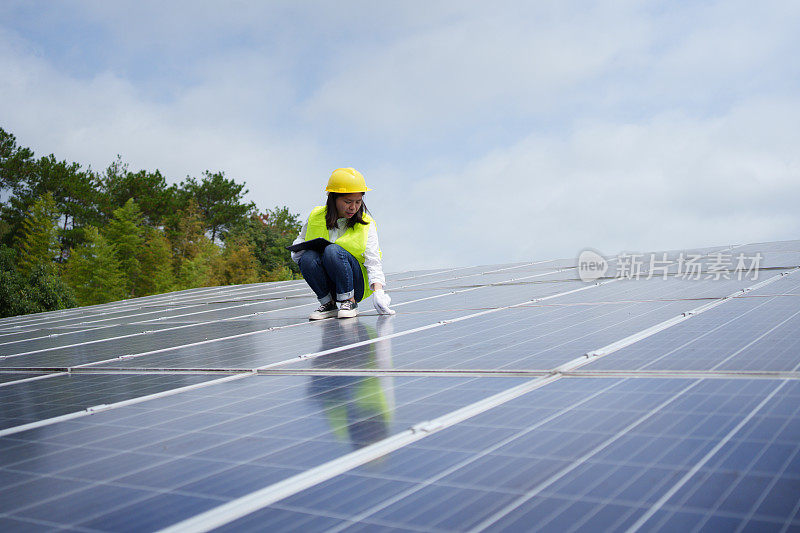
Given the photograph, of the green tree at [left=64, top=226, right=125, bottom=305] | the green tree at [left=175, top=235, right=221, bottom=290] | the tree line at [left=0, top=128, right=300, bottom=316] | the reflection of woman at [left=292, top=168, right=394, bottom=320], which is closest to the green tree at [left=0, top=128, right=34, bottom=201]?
the tree line at [left=0, top=128, right=300, bottom=316]

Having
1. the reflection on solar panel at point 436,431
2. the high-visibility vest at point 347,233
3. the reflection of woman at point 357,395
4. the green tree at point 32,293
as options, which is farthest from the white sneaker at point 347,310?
the green tree at point 32,293

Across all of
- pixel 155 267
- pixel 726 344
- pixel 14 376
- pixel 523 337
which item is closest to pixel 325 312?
pixel 14 376

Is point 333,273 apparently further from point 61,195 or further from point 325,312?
point 61,195

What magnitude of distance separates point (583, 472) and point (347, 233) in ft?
21.5

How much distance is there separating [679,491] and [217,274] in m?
63.1

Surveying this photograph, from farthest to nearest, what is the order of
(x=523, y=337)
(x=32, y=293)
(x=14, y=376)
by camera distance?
1. (x=32, y=293)
2. (x=14, y=376)
3. (x=523, y=337)

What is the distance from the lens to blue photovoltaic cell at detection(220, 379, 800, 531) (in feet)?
6.13

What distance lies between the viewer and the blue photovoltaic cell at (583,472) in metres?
1.87

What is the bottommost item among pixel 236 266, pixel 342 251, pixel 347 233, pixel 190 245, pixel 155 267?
pixel 342 251

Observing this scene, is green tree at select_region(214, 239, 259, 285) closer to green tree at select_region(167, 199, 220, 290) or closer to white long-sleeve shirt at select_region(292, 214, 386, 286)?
green tree at select_region(167, 199, 220, 290)

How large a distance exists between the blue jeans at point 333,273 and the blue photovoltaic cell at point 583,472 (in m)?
5.56

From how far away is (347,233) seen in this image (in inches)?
335

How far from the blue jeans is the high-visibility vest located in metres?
0.11

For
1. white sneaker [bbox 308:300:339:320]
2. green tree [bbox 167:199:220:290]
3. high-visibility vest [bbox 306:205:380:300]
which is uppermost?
green tree [bbox 167:199:220:290]
